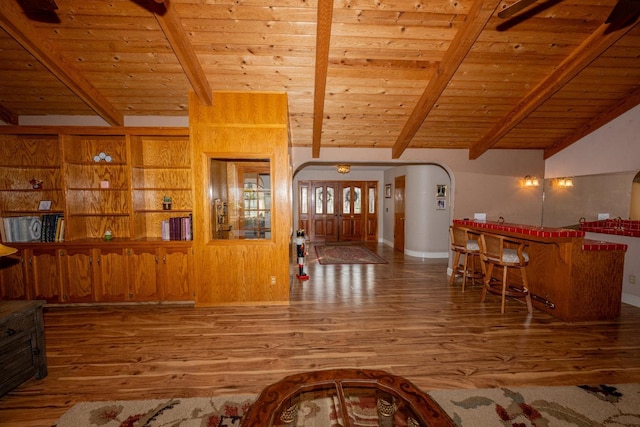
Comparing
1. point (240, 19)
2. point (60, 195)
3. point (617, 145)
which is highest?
point (240, 19)

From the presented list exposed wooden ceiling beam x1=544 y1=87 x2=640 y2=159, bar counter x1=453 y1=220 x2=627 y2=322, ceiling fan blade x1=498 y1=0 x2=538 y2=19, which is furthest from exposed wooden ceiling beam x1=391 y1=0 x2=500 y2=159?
exposed wooden ceiling beam x1=544 y1=87 x2=640 y2=159

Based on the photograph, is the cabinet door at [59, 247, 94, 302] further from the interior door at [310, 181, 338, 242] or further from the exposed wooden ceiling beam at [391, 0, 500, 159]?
the interior door at [310, 181, 338, 242]

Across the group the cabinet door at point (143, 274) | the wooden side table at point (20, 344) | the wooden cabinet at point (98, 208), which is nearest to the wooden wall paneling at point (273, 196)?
the wooden cabinet at point (98, 208)

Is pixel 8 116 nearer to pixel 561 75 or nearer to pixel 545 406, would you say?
pixel 545 406

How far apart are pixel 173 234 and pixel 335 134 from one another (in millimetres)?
2932

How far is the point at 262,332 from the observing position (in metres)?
3.21

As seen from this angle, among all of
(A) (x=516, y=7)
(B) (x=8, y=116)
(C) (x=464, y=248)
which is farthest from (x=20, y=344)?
(C) (x=464, y=248)

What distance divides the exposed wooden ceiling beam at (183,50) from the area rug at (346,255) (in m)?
4.26

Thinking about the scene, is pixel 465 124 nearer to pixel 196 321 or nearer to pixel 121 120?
pixel 196 321

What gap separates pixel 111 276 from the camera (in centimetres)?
389

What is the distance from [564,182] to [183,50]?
6257 millimetres

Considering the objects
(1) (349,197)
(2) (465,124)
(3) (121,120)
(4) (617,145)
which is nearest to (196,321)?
(3) (121,120)

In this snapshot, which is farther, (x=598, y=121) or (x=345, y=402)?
(x=598, y=121)

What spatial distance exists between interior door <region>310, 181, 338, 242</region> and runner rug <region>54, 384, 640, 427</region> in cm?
797
